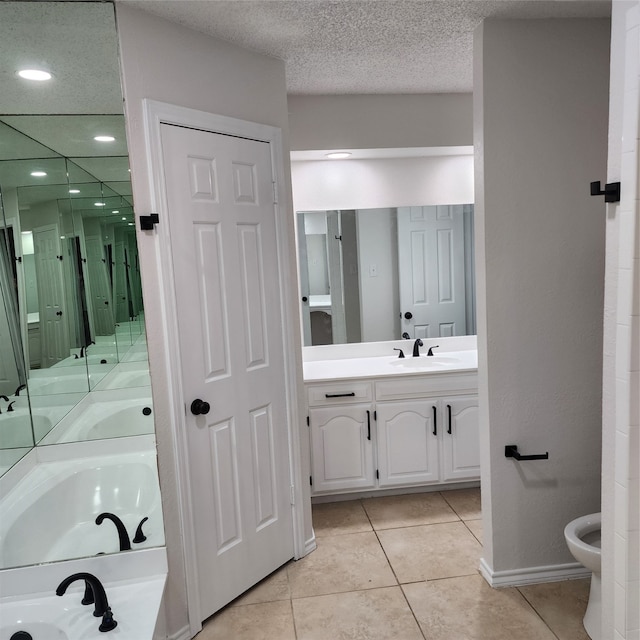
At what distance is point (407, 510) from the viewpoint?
3229mm

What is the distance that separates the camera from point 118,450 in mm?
2092

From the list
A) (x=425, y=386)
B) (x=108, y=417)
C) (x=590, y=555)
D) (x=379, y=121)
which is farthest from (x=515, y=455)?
(x=379, y=121)

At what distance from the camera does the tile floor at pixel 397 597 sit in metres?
2.21

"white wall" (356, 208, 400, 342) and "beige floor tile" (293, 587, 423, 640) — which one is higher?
"white wall" (356, 208, 400, 342)

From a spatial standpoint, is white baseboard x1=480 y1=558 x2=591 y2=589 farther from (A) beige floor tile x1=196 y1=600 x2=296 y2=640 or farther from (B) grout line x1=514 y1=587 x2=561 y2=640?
(A) beige floor tile x1=196 y1=600 x2=296 y2=640

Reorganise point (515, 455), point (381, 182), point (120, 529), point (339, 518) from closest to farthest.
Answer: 1. point (120, 529)
2. point (515, 455)
3. point (339, 518)
4. point (381, 182)

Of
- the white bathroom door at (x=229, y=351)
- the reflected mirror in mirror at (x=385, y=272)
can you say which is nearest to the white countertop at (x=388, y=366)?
the reflected mirror in mirror at (x=385, y=272)

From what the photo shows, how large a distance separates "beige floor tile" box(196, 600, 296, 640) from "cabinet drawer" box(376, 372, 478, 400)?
50.1 inches

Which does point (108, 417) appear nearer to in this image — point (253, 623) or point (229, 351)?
point (229, 351)

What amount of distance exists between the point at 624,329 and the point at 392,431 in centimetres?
202

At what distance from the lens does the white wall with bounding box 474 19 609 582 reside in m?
2.29

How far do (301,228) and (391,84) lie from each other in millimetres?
1037

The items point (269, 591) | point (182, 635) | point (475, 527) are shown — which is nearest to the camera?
point (182, 635)

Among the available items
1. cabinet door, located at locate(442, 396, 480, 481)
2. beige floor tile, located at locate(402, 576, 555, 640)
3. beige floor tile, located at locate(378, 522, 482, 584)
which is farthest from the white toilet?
cabinet door, located at locate(442, 396, 480, 481)
